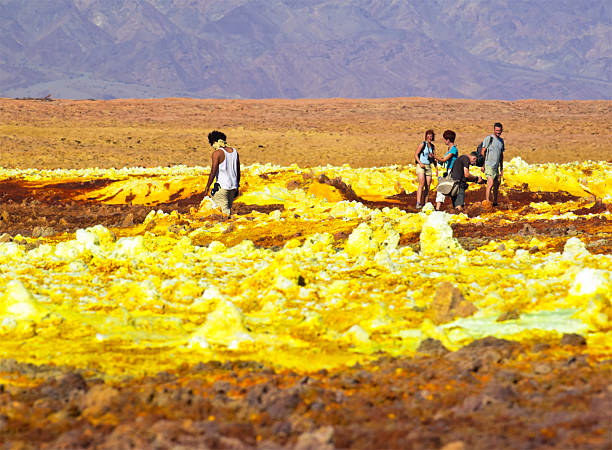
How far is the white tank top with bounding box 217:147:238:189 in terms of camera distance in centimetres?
1228

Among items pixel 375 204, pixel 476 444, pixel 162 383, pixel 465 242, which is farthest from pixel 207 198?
pixel 476 444

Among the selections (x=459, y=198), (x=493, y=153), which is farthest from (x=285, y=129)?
(x=459, y=198)

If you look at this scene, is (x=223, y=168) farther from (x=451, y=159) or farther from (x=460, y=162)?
(x=451, y=159)

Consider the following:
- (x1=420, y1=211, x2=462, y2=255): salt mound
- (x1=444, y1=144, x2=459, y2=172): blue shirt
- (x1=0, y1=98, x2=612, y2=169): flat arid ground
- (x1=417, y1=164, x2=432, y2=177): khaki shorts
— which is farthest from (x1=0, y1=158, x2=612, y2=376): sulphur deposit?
A: (x1=0, y1=98, x2=612, y2=169): flat arid ground

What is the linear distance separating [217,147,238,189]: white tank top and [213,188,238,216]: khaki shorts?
15 centimetres

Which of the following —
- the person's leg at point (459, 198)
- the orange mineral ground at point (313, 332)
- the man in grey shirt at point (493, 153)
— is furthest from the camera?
the man in grey shirt at point (493, 153)

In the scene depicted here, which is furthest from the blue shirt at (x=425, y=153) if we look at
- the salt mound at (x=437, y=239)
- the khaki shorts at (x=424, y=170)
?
the salt mound at (x=437, y=239)

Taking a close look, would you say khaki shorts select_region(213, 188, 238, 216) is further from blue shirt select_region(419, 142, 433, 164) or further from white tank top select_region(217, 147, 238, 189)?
blue shirt select_region(419, 142, 433, 164)

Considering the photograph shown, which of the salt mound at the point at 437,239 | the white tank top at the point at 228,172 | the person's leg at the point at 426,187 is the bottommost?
the salt mound at the point at 437,239

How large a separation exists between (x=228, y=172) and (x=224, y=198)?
617 millimetres

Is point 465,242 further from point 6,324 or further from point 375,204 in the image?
point 375,204

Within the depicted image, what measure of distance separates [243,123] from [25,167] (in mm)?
20292

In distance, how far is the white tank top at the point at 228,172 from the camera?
1228cm

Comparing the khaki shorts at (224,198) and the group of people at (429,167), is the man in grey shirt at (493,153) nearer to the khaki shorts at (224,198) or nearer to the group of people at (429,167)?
the group of people at (429,167)
